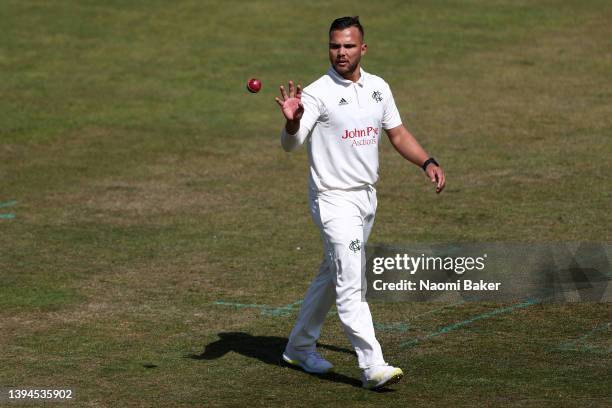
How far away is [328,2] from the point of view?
2686 centimetres

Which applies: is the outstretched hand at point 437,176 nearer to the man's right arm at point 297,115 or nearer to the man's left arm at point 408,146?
the man's left arm at point 408,146

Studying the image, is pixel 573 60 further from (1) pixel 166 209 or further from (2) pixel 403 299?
(2) pixel 403 299

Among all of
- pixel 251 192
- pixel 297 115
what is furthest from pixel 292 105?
pixel 251 192

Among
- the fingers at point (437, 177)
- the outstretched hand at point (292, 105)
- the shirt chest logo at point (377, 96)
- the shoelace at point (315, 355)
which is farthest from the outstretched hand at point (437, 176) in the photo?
the shoelace at point (315, 355)

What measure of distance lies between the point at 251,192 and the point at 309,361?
6811mm

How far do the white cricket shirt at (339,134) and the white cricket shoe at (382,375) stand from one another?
1375 mm

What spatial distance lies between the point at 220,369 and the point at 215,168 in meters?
8.02

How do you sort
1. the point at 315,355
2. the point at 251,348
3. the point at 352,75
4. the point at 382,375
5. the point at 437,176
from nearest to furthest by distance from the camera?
the point at 382,375, the point at 352,75, the point at 437,176, the point at 315,355, the point at 251,348

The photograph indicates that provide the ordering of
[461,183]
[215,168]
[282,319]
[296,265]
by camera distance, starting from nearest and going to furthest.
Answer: [282,319] → [296,265] → [461,183] → [215,168]

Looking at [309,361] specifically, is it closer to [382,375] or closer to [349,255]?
[382,375]

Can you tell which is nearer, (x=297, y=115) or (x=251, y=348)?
(x=297, y=115)

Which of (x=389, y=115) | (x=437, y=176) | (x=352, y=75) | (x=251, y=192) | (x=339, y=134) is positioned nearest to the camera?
(x=339, y=134)

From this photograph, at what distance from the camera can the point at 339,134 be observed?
9.29m

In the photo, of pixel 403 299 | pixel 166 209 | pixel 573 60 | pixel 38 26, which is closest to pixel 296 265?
pixel 403 299
